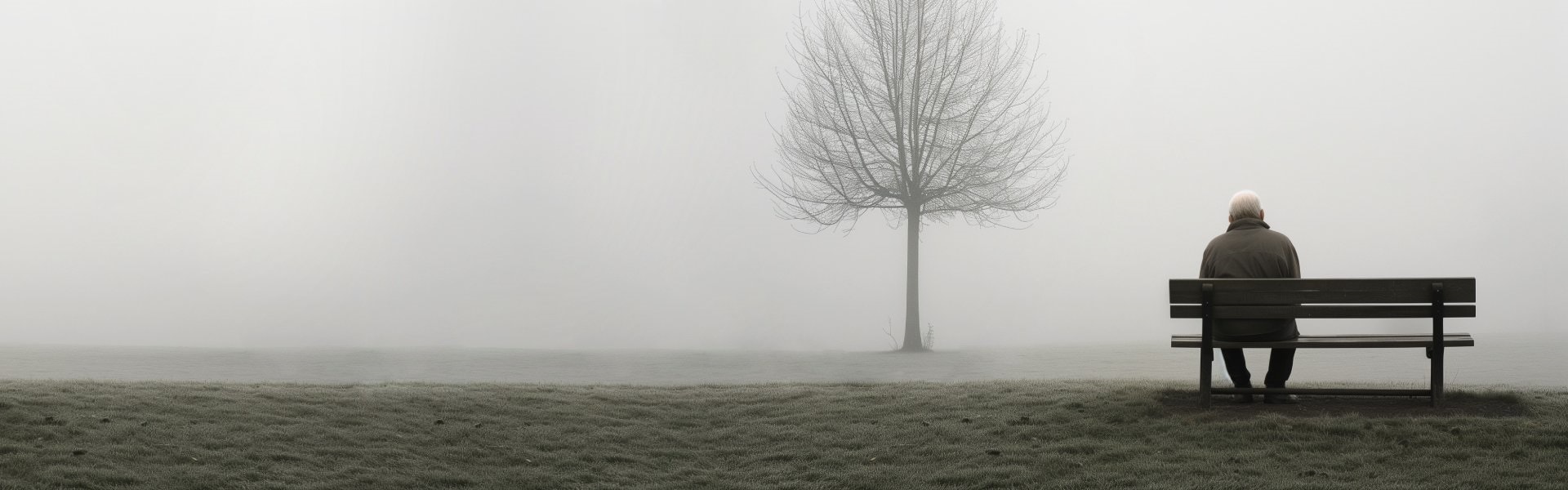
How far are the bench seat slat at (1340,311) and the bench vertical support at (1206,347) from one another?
0.29ft

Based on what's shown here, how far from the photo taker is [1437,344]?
25.8ft

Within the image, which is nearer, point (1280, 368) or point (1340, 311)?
point (1340, 311)

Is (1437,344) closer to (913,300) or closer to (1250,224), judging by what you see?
(1250,224)

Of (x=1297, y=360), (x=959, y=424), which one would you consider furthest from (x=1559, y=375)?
(x=959, y=424)

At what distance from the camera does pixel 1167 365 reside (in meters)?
15.1

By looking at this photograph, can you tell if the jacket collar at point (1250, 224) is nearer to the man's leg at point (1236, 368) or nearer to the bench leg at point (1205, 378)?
the man's leg at point (1236, 368)

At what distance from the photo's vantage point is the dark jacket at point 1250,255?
328 inches

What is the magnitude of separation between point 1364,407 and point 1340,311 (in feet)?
2.50

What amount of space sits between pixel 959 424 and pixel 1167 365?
317 inches

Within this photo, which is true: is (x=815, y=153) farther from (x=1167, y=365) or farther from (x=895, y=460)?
(x=895, y=460)

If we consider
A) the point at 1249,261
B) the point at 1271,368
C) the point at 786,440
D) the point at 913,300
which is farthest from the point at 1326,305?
the point at 913,300

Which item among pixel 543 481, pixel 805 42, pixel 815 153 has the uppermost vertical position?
pixel 805 42

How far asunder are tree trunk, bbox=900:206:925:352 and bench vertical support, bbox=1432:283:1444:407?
11.4 metres

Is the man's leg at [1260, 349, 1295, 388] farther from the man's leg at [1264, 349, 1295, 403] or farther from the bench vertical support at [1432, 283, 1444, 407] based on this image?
the bench vertical support at [1432, 283, 1444, 407]
